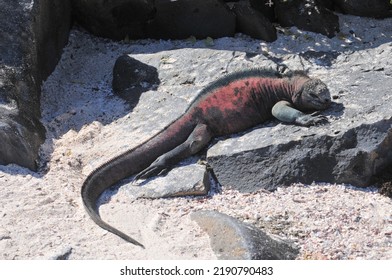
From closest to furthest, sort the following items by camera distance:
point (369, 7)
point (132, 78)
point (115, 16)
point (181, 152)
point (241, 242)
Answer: point (241, 242)
point (181, 152)
point (132, 78)
point (369, 7)
point (115, 16)

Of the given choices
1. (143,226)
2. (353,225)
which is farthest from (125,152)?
(353,225)

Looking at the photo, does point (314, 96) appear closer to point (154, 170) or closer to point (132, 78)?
point (154, 170)

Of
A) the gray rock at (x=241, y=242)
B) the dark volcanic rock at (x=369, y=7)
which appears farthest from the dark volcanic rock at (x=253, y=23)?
the gray rock at (x=241, y=242)

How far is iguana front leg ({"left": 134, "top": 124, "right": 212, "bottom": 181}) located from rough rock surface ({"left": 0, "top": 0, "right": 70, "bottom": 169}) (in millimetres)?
995

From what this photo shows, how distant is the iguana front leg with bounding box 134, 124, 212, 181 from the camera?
18.7 feet

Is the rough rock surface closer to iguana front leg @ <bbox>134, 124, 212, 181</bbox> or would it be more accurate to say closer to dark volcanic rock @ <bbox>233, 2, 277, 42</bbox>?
iguana front leg @ <bbox>134, 124, 212, 181</bbox>

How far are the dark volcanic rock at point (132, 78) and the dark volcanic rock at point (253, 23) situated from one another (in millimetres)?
1182

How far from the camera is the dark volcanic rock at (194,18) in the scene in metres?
7.55

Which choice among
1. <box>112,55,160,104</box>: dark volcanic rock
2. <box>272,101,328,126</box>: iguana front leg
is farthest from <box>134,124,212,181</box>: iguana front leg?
<box>112,55,160,104</box>: dark volcanic rock

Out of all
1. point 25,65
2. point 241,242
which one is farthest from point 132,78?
point 241,242

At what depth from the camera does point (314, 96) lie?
578cm

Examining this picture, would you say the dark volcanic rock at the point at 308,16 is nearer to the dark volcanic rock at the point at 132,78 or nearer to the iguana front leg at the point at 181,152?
the dark volcanic rock at the point at 132,78

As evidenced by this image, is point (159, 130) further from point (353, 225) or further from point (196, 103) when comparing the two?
point (353, 225)

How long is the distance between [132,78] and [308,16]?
2111 millimetres
